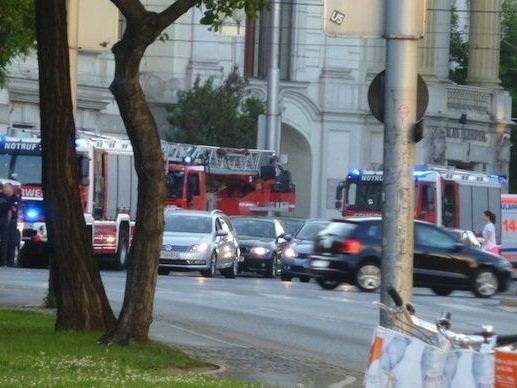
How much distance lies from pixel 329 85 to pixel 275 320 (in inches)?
1614

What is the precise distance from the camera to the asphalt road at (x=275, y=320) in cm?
1564

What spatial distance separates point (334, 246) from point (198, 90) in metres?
26.1

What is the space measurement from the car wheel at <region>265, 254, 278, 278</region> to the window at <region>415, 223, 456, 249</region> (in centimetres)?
946

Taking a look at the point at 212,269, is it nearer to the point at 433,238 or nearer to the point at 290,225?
the point at 433,238

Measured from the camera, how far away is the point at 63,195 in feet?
53.4

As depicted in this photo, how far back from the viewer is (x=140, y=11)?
15062 mm

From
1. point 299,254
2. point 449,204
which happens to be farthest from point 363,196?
point 299,254

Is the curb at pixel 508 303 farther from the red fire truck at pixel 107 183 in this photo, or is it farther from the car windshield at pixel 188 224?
the red fire truck at pixel 107 183

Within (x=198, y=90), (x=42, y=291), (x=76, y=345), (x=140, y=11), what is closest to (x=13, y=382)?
(x=76, y=345)

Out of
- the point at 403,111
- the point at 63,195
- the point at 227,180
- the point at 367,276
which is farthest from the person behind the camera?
the point at 227,180

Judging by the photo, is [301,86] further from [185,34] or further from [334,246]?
[334,246]

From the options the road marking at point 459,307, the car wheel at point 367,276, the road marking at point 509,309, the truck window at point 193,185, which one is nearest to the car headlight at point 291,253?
the car wheel at point 367,276

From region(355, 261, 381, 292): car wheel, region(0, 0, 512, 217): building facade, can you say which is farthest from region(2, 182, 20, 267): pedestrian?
region(0, 0, 512, 217): building facade

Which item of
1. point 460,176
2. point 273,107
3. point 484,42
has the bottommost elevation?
point 460,176
